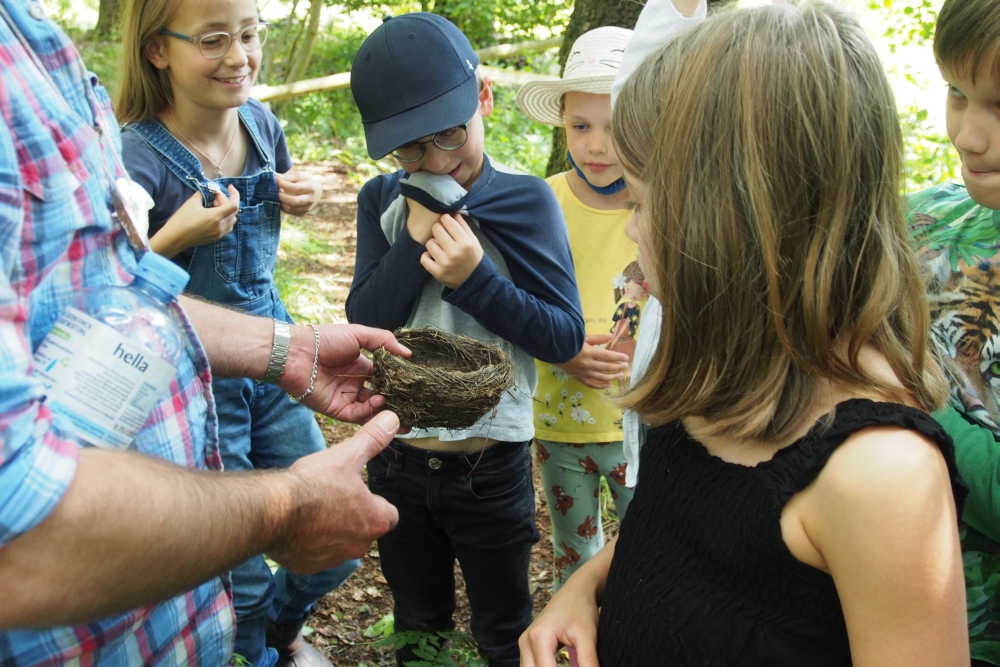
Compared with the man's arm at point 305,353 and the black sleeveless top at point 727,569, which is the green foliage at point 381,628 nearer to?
the man's arm at point 305,353

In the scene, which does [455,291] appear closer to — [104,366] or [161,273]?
[161,273]

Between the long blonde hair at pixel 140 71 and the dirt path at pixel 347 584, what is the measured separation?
2186mm

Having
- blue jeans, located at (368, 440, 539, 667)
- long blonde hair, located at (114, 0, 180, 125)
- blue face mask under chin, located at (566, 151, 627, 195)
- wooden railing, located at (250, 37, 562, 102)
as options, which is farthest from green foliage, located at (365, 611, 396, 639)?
wooden railing, located at (250, 37, 562, 102)

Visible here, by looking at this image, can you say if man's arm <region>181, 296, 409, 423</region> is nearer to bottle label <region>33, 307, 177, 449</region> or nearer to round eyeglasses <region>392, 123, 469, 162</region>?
round eyeglasses <region>392, 123, 469, 162</region>

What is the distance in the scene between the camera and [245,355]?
7.20ft

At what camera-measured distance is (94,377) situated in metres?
1.24

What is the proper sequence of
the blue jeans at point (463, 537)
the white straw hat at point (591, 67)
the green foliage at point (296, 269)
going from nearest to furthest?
1. the blue jeans at point (463, 537)
2. the white straw hat at point (591, 67)
3. the green foliage at point (296, 269)

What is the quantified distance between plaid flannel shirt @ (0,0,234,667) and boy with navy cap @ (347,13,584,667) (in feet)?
3.55

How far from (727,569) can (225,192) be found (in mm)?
2324

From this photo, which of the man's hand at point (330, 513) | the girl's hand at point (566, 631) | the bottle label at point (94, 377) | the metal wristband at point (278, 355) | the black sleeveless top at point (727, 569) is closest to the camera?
the bottle label at point (94, 377)

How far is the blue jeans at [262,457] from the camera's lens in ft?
9.40

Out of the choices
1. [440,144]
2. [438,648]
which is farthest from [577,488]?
[440,144]

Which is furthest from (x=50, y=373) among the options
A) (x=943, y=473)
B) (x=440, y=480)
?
(x=440, y=480)

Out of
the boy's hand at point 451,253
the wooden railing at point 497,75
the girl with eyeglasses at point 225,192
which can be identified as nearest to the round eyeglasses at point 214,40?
the girl with eyeglasses at point 225,192
